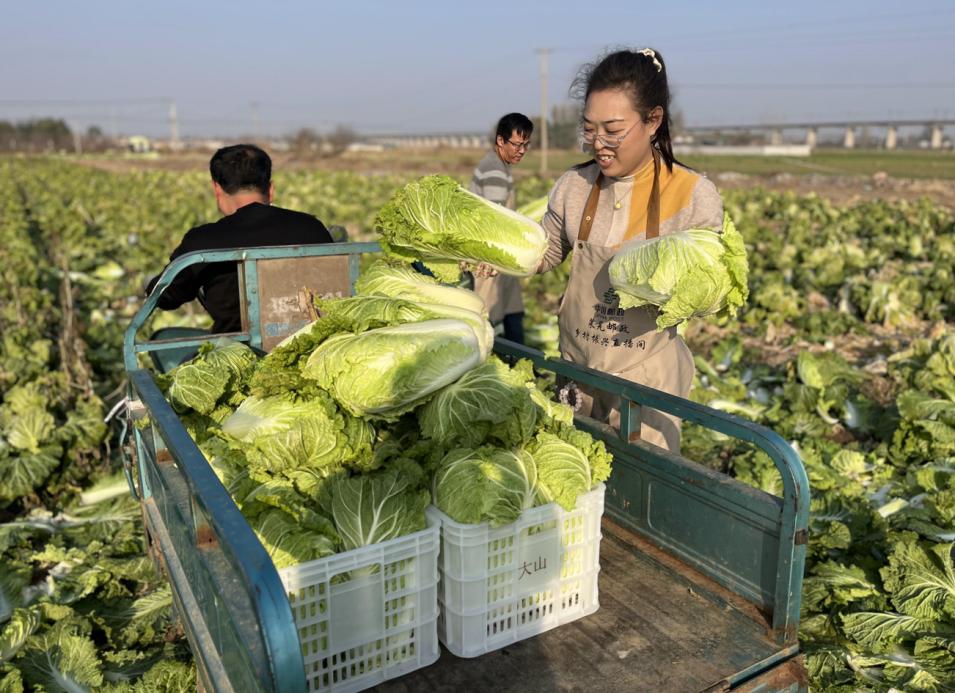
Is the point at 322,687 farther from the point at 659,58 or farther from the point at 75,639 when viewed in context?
the point at 659,58

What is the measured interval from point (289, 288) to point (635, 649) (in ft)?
8.76

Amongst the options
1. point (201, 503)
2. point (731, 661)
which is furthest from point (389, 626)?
point (731, 661)

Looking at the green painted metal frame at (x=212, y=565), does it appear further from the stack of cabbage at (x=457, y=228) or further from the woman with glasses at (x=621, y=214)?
the woman with glasses at (x=621, y=214)

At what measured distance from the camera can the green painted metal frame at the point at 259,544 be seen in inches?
69.2

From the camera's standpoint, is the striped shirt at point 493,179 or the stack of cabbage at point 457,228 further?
the striped shirt at point 493,179

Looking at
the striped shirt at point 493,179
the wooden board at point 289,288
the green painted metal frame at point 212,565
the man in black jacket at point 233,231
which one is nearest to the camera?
the green painted metal frame at point 212,565

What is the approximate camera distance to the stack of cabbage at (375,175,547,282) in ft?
11.0

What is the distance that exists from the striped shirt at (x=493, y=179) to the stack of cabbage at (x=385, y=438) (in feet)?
12.8

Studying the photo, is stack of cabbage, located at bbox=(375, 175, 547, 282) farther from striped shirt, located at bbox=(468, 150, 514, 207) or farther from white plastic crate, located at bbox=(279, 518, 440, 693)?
striped shirt, located at bbox=(468, 150, 514, 207)

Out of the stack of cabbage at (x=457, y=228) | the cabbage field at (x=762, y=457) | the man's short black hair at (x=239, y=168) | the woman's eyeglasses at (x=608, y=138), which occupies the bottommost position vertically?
the cabbage field at (x=762, y=457)

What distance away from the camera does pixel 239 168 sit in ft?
15.4

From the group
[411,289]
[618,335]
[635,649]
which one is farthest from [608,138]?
[635,649]

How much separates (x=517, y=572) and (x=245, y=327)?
7.51 feet

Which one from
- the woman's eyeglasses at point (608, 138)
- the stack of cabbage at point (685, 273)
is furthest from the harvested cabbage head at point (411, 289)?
the woman's eyeglasses at point (608, 138)
